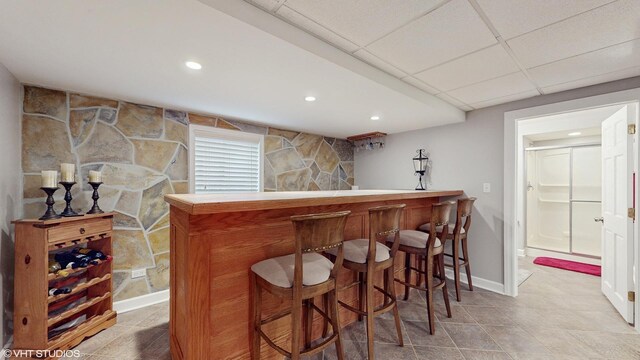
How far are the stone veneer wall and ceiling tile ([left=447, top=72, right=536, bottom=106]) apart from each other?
2.79 m

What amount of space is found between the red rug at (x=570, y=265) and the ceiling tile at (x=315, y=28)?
4718 millimetres

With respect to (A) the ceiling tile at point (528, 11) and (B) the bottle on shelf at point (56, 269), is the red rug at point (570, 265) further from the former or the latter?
(B) the bottle on shelf at point (56, 269)

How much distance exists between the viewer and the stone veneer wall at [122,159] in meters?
2.19

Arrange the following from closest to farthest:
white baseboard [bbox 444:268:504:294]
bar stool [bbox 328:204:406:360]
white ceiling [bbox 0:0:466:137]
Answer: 1. white ceiling [bbox 0:0:466:137]
2. bar stool [bbox 328:204:406:360]
3. white baseboard [bbox 444:268:504:294]

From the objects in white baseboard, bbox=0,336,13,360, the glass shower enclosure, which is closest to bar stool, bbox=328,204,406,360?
white baseboard, bbox=0,336,13,360

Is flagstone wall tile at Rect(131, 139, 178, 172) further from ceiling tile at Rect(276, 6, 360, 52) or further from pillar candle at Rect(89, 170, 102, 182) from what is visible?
ceiling tile at Rect(276, 6, 360, 52)

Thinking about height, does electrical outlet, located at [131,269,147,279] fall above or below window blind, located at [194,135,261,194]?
below

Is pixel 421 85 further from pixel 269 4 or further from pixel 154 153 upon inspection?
pixel 154 153

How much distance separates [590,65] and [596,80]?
0.48 metres

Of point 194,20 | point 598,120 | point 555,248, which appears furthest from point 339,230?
point 555,248

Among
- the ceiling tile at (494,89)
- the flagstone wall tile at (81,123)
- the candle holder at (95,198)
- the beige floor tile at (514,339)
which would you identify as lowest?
the beige floor tile at (514,339)

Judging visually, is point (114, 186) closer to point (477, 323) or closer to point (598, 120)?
point (477, 323)

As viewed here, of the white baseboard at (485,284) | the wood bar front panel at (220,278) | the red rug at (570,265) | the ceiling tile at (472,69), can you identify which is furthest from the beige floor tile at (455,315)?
the red rug at (570,265)

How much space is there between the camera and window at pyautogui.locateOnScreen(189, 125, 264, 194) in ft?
10.2
